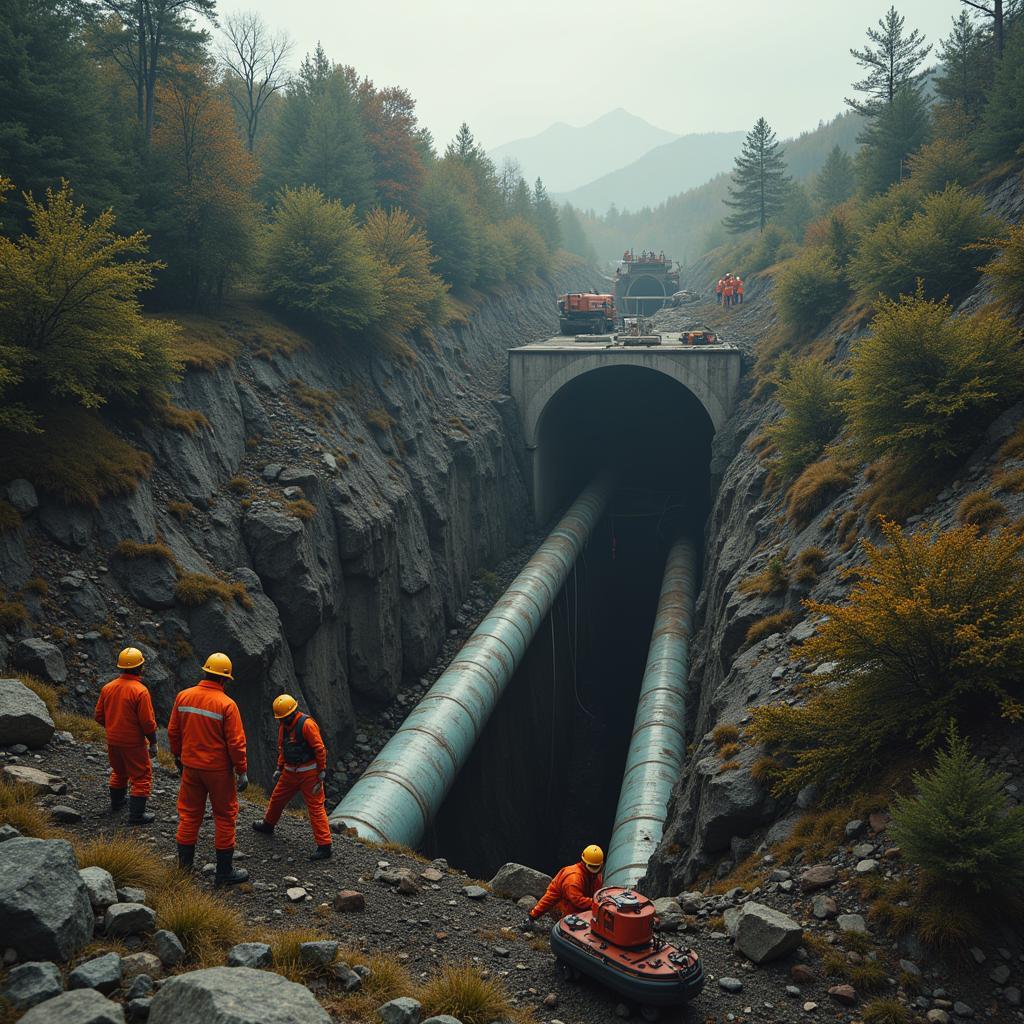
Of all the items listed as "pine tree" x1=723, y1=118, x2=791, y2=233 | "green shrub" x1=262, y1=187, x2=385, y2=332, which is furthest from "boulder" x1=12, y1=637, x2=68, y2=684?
"pine tree" x1=723, y1=118, x2=791, y2=233

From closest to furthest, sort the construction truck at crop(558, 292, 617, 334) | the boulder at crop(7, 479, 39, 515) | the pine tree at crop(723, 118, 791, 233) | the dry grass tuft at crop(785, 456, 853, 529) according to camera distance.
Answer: the boulder at crop(7, 479, 39, 515)
the dry grass tuft at crop(785, 456, 853, 529)
the construction truck at crop(558, 292, 617, 334)
the pine tree at crop(723, 118, 791, 233)

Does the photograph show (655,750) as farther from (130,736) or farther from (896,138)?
(896,138)

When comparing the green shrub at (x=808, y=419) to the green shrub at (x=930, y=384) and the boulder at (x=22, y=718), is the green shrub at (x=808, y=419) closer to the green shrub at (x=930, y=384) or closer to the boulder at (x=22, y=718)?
the green shrub at (x=930, y=384)

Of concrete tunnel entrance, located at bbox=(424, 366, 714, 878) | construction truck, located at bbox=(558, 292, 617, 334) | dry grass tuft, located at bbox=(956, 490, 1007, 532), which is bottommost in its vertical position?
concrete tunnel entrance, located at bbox=(424, 366, 714, 878)

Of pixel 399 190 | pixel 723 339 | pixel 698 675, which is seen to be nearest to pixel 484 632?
pixel 698 675

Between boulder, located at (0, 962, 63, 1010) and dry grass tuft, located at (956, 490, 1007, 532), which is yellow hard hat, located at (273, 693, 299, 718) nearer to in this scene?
boulder, located at (0, 962, 63, 1010)

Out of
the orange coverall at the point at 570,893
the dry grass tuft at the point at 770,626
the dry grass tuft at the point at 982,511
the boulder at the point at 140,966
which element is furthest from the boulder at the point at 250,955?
the dry grass tuft at the point at 982,511

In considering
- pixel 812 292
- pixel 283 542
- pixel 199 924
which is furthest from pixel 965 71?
pixel 199 924
